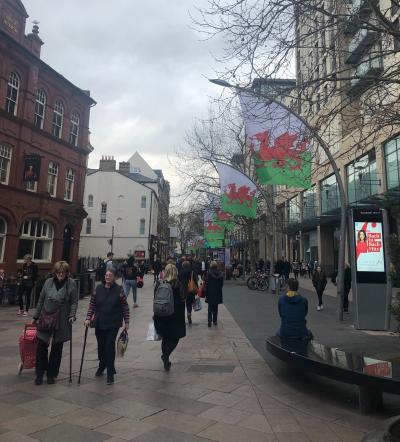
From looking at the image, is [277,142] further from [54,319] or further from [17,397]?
[17,397]

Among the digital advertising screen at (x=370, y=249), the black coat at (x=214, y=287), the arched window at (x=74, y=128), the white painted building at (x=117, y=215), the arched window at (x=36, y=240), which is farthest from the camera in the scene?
the white painted building at (x=117, y=215)

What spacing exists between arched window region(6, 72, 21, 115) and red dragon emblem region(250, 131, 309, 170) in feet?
57.6

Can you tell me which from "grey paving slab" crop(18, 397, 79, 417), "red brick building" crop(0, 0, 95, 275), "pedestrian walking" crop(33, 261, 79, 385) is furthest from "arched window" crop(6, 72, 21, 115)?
"grey paving slab" crop(18, 397, 79, 417)

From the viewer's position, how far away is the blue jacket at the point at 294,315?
6.66m

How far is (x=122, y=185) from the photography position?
5841 cm

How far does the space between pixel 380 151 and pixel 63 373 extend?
76.9 feet

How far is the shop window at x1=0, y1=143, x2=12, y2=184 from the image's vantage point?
904 inches

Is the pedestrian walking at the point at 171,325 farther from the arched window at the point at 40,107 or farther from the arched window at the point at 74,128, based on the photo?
the arched window at the point at 74,128

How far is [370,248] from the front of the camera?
10727mm

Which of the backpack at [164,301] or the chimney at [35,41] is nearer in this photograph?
the backpack at [164,301]

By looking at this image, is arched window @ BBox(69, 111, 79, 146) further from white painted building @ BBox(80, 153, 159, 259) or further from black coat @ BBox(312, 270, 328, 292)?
white painted building @ BBox(80, 153, 159, 259)

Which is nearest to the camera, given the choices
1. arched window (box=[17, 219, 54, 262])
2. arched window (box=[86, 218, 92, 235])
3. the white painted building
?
arched window (box=[17, 219, 54, 262])

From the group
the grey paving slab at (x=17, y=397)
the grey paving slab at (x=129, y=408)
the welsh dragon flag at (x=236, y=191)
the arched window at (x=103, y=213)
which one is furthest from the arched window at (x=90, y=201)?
the grey paving slab at (x=129, y=408)

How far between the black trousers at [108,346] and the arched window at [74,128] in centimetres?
2576
